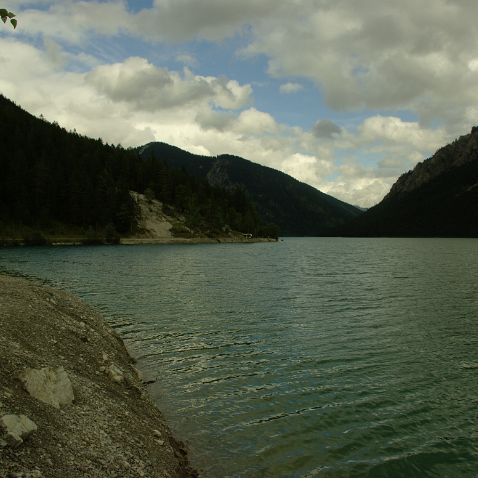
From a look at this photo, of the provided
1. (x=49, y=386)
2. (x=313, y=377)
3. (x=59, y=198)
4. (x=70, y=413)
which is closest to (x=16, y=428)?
(x=70, y=413)

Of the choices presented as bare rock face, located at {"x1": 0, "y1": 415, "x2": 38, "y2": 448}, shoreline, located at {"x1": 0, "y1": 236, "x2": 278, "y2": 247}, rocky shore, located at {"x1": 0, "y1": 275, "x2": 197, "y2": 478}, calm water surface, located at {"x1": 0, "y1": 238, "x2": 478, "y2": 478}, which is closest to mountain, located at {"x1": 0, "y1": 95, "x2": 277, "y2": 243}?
shoreline, located at {"x1": 0, "y1": 236, "x2": 278, "y2": 247}

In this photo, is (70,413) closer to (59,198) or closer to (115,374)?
(115,374)

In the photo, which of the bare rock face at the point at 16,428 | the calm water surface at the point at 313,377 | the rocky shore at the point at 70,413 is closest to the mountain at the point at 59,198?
the calm water surface at the point at 313,377

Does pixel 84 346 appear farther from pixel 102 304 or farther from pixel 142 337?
pixel 102 304

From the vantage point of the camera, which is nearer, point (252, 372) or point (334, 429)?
point (334, 429)

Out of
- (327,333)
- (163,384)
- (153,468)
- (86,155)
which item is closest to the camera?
(153,468)

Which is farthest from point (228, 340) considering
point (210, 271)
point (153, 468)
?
point (210, 271)

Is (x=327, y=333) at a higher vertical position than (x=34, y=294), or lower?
lower

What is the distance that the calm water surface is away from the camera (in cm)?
1365

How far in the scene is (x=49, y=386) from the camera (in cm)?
1245

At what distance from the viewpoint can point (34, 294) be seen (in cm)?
2712

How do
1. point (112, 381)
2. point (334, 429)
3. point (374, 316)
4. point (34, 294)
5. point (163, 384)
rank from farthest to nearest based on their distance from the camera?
1. point (374, 316)
2. point (34, 294)
3. point (163, 384)
4. point (112, 381)
5. point (334, 429)

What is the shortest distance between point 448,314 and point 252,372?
21535 mm

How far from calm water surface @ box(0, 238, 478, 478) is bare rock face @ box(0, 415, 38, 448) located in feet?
17.3
